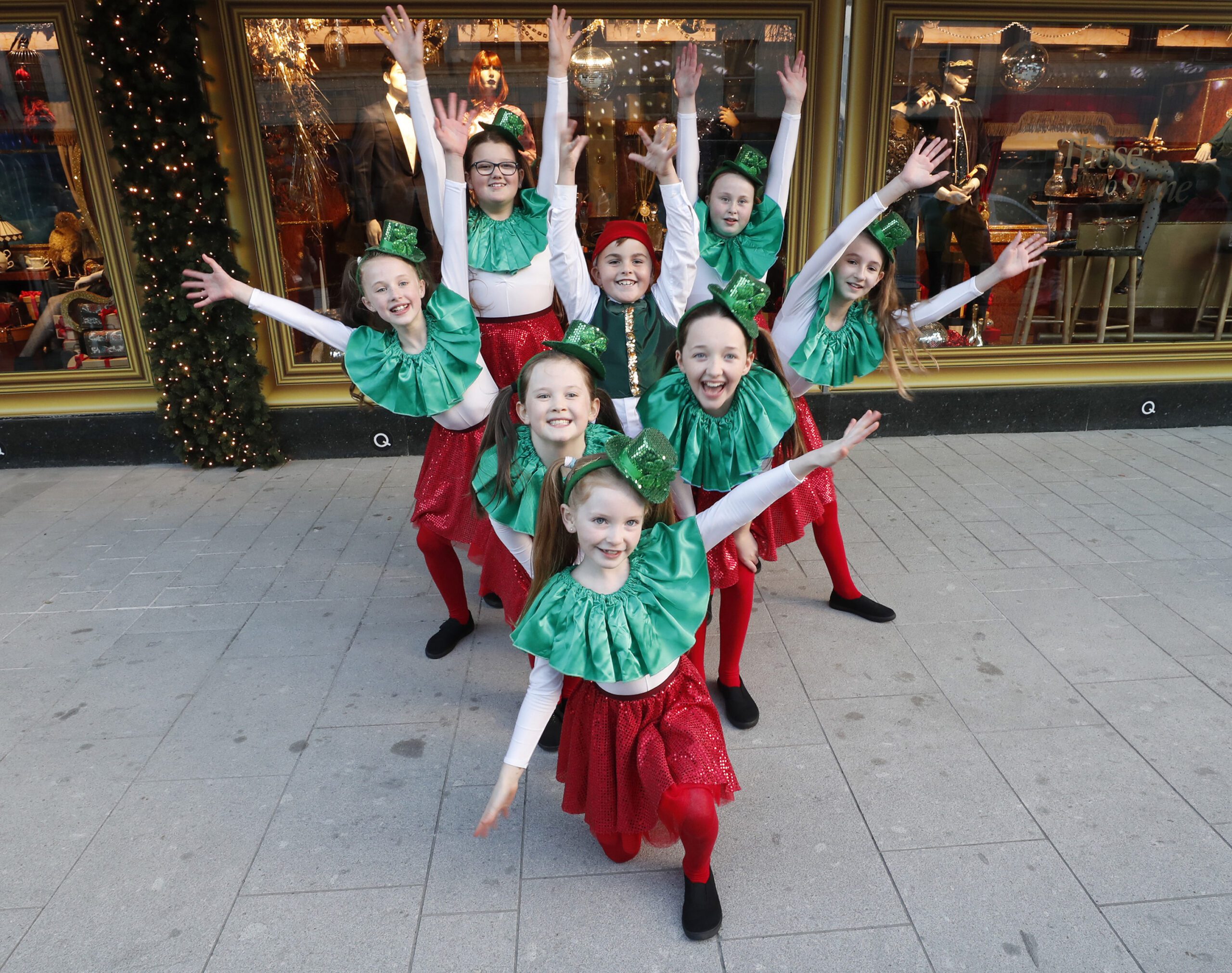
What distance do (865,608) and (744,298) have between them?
1813 millimetres

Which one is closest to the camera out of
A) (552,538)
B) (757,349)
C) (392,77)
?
(552,538)

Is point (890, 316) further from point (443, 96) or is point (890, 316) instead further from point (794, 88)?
point (443, 96)

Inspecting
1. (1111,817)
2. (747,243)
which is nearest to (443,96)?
(747,243)

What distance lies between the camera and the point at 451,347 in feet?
10.8

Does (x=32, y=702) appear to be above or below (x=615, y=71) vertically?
below

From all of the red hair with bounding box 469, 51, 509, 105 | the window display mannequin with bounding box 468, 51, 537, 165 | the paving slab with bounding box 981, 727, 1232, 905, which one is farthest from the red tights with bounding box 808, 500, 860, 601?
the red hair with bounding box 469, 51, 509, 105

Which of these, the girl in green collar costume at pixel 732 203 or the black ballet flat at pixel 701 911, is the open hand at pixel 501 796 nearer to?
the black ballet flat at pixel 701 911

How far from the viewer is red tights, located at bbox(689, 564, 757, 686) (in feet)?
10.6

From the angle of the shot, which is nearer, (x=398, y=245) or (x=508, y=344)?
(x=398, y=245)

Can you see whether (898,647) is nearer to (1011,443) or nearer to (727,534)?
(727,534)

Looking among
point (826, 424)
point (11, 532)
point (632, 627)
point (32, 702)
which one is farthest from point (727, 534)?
point (11, 532)

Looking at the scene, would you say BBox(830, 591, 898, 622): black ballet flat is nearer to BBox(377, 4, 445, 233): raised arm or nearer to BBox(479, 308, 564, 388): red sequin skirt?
BBox(479, 308, 564, 388): red sequin skirt

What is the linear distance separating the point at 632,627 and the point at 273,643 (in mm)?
2290

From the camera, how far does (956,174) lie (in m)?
6.44
